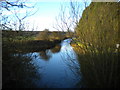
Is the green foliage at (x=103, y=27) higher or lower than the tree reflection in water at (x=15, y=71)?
higher

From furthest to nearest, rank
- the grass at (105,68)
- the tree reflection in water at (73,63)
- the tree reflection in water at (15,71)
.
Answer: the tree reflection in water at (73,63), the tree reflection in water at (15,71), the grass at (105,68)

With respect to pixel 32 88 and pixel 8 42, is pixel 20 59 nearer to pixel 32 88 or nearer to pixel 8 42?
pixel 8 42

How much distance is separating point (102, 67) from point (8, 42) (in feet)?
9.91

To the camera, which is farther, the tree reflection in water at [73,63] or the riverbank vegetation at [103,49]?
the tree reflection in water at [73,63]

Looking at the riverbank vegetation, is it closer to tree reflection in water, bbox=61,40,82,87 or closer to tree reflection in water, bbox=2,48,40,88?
tree reflection in water, bbox=61,40,82,87

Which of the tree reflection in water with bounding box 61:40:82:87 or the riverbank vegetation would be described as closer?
the riverbank vegetation

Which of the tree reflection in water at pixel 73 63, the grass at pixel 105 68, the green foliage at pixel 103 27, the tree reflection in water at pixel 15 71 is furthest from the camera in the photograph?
the tree reflection in water at pixel 73 63

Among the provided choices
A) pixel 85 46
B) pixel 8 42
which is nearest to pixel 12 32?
pixel 8 42

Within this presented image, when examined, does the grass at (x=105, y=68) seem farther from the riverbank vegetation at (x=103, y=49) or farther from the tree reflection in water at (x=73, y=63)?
the tree reflection in water at (x=73, y=63)

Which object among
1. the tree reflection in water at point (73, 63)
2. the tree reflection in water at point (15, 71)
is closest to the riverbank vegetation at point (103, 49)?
the tree reflection in water at point (73, 63)

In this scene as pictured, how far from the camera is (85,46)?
4.04 metres

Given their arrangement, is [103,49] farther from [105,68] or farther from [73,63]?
[73,63]

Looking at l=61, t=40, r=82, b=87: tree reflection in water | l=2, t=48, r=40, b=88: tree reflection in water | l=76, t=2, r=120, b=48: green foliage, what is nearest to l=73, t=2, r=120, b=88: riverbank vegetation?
l=76, t=2, r=120, b=48: green foliage

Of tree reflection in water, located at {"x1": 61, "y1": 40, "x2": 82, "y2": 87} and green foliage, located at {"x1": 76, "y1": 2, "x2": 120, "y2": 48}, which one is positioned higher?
green foliage, located at {"x1": 76, "y1": 2, "x2": 120, "y2": 48}
